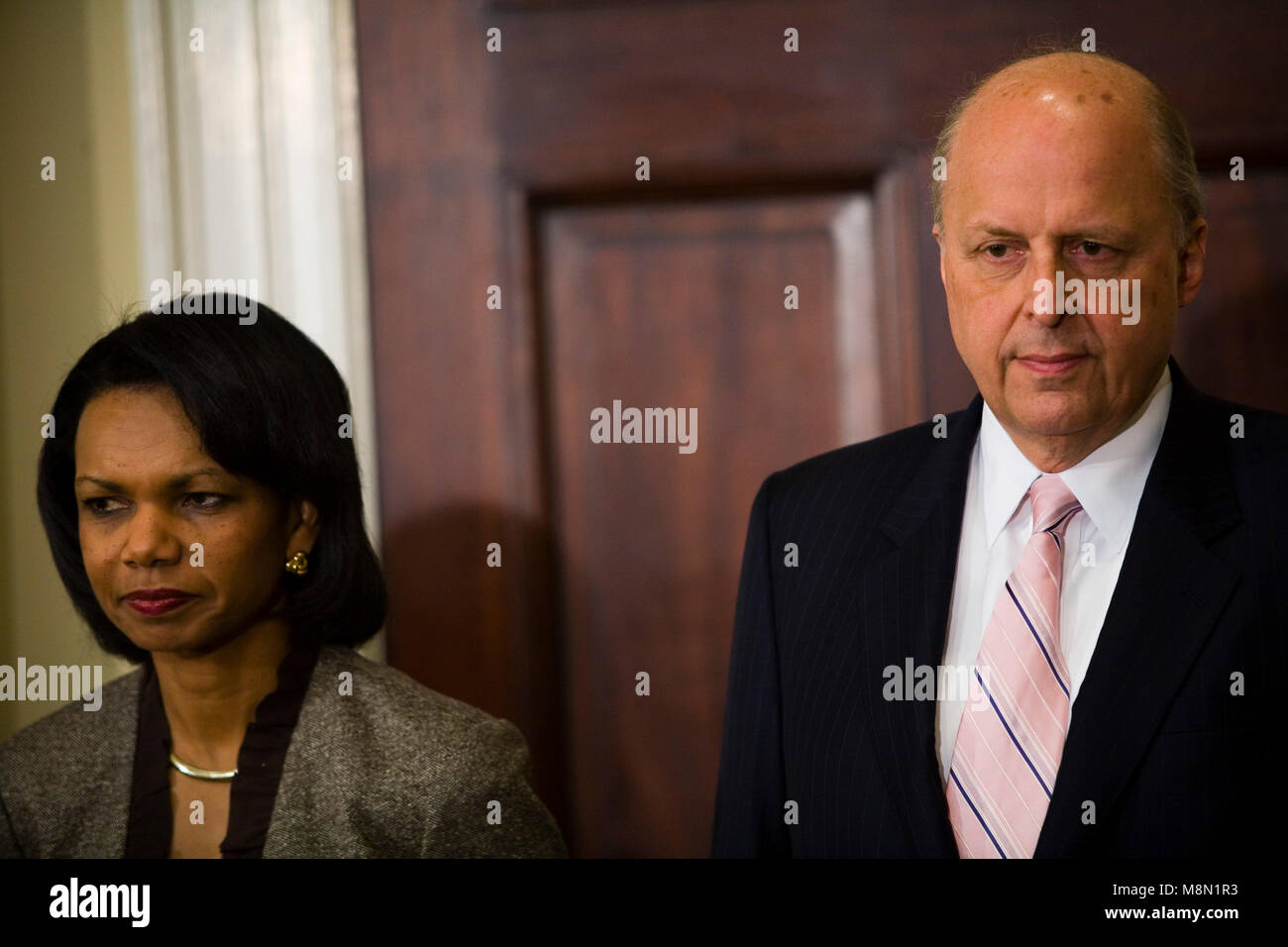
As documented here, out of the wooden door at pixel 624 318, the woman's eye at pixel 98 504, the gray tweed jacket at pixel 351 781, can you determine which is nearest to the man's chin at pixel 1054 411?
the wooden door at pixel 624 318

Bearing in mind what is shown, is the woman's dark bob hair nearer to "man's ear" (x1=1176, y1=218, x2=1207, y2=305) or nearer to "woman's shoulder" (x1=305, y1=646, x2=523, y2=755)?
"woman's shoulder" (x1=305, y1=646, x2=523, y2=755)

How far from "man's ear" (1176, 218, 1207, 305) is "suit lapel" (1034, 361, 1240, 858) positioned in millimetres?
132

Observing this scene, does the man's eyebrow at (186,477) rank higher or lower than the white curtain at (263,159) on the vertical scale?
lower

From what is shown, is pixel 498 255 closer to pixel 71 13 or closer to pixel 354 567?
pixel 354 567

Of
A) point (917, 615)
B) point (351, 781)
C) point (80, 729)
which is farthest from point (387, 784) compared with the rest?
point (917, 615)

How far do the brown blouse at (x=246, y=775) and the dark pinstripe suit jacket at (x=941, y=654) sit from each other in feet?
1.26

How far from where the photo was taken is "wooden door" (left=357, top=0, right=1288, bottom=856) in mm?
1245

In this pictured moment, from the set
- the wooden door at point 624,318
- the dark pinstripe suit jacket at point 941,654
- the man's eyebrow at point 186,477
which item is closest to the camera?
the dark pinstripe suit jacket at point 941,654

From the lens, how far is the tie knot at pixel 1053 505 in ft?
3.33

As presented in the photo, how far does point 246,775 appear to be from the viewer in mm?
1114

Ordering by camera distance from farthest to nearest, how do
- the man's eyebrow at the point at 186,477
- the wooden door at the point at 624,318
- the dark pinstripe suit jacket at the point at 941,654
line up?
the wooden door at the point at 624,318
the man's eyebrow at the point at 186,477
the dark pinstripe suit jacket at the point at 941,654

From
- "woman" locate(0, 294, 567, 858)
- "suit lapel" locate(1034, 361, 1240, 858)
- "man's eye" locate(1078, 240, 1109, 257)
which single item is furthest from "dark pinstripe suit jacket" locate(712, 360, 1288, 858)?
"woman" locate(0, 294, 567, 858)

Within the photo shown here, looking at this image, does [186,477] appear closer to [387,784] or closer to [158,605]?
[158,605]

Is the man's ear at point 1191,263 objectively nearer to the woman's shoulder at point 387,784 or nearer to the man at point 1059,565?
the man at point 1059,565
